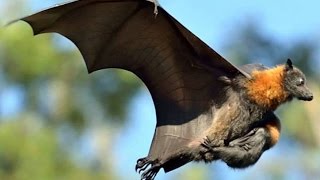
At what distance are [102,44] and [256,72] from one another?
3.75 feet

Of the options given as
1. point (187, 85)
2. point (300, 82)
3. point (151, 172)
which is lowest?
point (151, 172)

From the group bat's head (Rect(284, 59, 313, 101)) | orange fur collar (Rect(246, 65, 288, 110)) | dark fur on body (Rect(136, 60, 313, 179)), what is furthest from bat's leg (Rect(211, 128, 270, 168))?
bat's head (Rect(284, 59, 313, 101))

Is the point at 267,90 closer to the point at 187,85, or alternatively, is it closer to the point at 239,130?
the point at 239,130

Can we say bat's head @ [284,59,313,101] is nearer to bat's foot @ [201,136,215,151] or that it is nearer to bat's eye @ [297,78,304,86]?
bat's eye @ [297,78,304,86]

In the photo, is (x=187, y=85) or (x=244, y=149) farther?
(x=187, y=85)

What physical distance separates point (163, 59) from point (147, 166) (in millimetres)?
675

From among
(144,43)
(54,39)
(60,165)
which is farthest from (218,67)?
(54,39)

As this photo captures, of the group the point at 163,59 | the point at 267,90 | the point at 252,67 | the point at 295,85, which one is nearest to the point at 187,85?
the point at 163,59

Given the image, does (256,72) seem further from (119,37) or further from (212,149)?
(119,37)

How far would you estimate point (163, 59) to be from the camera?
6.71 meters

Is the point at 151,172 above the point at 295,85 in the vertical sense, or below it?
below

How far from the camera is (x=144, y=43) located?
680 centimetres

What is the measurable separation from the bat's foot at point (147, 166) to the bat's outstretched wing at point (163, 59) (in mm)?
54

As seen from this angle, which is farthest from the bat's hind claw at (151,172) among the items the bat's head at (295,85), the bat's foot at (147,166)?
the bat's head at (295,85)
